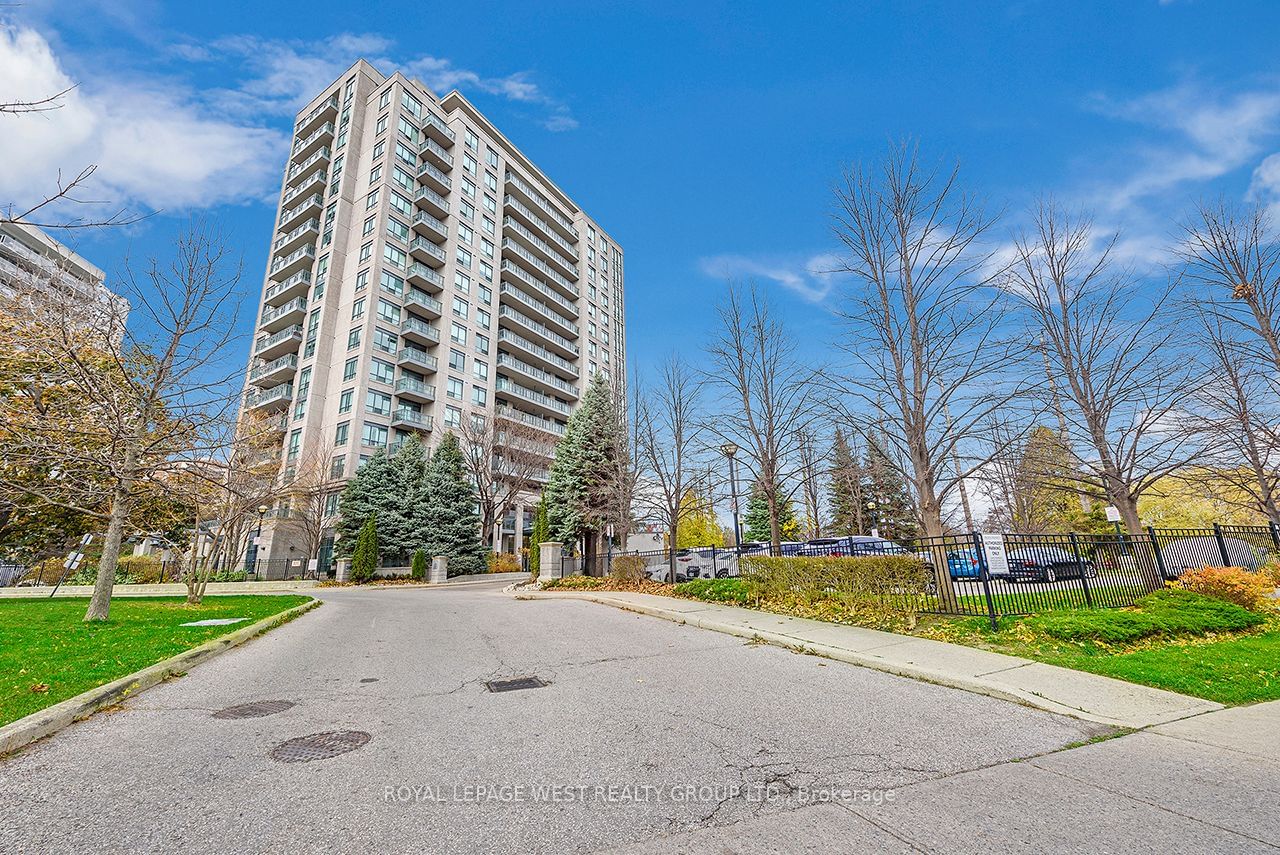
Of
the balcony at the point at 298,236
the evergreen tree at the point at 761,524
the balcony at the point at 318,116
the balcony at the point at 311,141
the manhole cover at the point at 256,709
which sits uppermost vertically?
the balcony at the point at 318,116

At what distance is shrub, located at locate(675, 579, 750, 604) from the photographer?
14836 mm

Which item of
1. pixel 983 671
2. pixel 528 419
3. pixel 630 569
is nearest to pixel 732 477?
pixel 630 569

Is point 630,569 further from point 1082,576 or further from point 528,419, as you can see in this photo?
point 528,419

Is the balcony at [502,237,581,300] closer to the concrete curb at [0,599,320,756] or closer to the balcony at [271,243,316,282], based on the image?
the balcony at [271,243,316,282]

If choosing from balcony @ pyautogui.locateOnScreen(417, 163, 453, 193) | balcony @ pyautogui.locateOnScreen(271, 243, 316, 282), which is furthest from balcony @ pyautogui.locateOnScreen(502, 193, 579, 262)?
balcony @ pyautogui.locateOnScreen(271, 243, 316, 282)

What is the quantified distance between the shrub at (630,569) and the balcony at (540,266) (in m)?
45.6

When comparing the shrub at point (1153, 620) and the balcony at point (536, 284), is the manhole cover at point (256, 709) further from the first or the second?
the balcony at point (536, 284)

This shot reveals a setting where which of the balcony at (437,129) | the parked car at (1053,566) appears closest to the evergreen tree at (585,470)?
the parked car at (1053,566)

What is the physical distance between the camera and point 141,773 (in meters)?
3.83

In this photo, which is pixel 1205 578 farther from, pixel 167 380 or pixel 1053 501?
pixel 1053 501

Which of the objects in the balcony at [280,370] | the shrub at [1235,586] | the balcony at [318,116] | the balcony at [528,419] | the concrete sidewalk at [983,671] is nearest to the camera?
the concrete sidewalk at [983,671]

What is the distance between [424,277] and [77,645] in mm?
45166

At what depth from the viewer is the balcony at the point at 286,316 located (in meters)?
47.9

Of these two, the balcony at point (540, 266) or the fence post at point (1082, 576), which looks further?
the balcony at point (540, 266)
